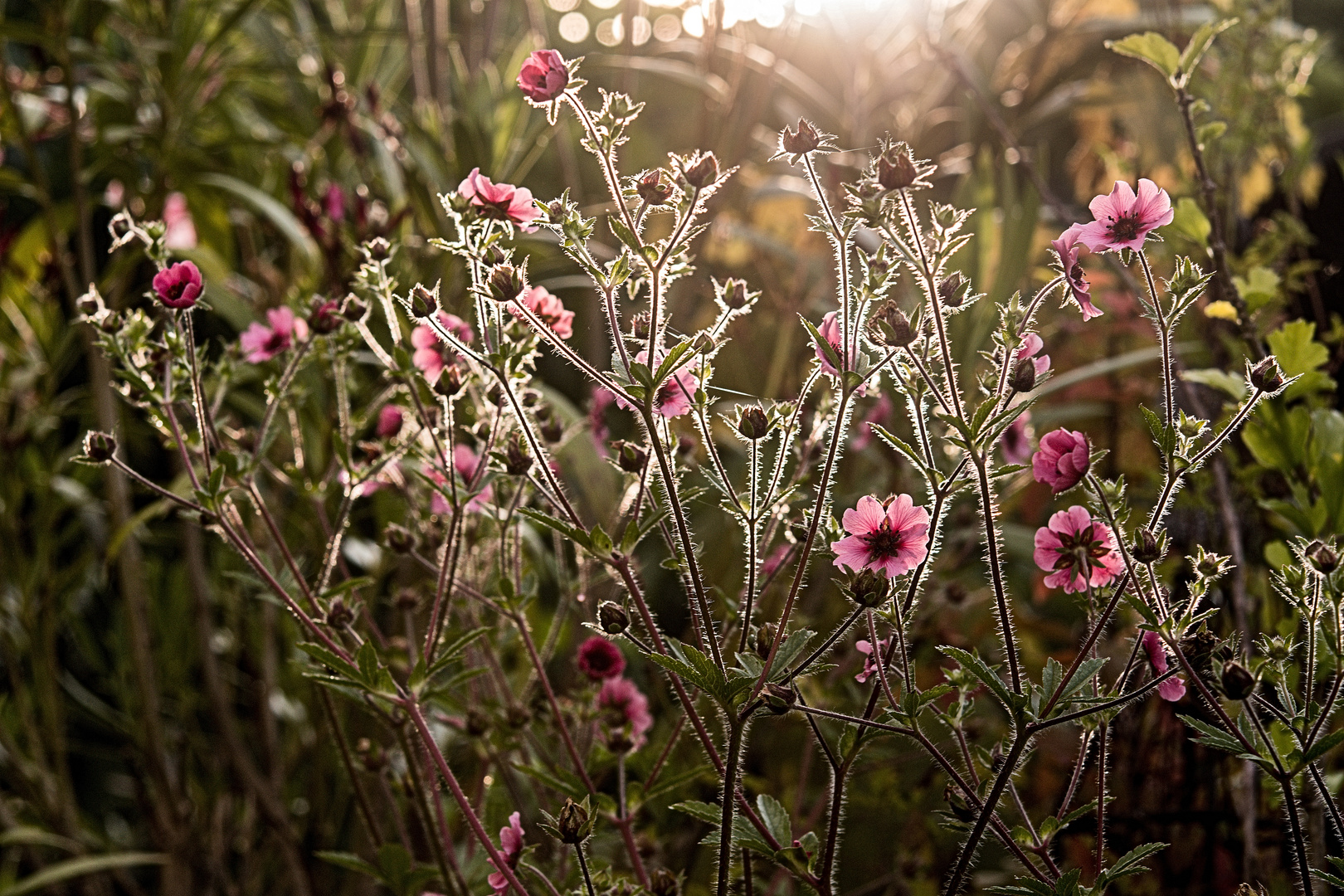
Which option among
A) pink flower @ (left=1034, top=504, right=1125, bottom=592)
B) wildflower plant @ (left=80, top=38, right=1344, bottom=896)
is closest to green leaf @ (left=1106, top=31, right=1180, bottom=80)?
wildflower plant @ (left=80, top=38, right=1344, bottom=896)

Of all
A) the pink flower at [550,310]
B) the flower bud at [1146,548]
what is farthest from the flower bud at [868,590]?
the pink flower at [550,310]

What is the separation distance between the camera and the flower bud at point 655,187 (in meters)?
0.44

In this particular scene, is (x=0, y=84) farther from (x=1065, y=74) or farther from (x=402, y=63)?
(x=1065, y=74)

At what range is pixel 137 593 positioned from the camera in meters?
1.00

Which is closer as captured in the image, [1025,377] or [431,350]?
[1025,377]

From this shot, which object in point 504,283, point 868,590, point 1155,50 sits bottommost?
point 868,590

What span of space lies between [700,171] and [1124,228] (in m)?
0.17

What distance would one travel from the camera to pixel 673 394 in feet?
1.63

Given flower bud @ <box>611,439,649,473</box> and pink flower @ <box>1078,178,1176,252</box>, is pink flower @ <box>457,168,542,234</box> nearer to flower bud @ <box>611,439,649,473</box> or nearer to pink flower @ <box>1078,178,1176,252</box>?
flower bud @ <box>611,439,649,473</box>

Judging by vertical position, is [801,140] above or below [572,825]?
above

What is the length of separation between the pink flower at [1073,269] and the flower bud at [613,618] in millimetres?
217

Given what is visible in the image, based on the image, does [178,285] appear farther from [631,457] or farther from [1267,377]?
[1267,377]

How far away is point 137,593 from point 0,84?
0.48 metres

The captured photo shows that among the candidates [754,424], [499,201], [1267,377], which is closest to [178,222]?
[499,201]
